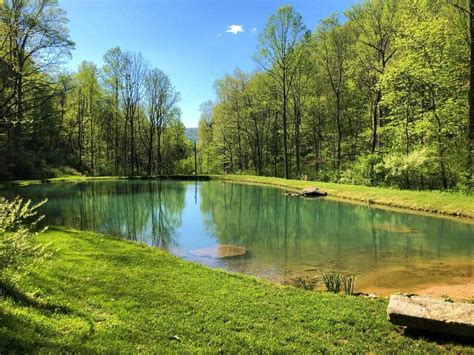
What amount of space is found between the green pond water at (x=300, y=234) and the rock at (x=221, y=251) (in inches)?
11.2

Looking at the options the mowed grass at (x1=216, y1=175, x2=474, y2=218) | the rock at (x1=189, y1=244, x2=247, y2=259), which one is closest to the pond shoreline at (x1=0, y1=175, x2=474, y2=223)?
the mowed grass at (x1=216, y1=175, x2=474, y2=218)

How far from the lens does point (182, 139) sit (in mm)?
73188

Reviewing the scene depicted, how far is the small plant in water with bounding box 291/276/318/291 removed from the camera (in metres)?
8.01

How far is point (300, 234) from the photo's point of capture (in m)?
14.3

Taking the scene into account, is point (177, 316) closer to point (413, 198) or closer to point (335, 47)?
point (413, 198)

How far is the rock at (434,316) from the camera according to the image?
4.76 m

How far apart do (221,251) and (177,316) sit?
665cm

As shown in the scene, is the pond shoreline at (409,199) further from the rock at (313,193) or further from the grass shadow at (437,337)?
the grass shadow at (437,337)

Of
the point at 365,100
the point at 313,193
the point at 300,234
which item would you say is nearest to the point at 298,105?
the point at 365,100

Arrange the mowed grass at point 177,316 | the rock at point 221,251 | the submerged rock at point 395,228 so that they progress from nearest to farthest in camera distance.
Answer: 1. the mowed grass at point 177,316
2. the rock at point 221,251
3. the submerged rock at point 395,228

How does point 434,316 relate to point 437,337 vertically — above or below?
above

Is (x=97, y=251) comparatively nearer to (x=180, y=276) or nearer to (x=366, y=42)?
(x=180, y=276)

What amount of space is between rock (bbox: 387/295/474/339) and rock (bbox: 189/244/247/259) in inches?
259

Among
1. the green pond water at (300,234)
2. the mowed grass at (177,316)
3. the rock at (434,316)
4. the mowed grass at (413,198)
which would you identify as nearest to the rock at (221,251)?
the green pond water at (300,234)
